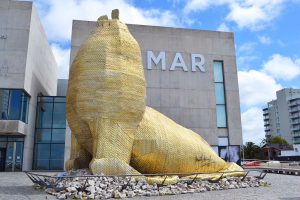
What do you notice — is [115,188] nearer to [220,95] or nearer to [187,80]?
[187,80]

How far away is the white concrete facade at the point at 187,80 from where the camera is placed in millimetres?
27422

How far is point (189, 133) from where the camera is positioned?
13.0 metres

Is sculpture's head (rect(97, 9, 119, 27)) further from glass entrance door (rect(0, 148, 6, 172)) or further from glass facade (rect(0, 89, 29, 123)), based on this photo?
glass entrance door (rect(0, 148, 6, 172))

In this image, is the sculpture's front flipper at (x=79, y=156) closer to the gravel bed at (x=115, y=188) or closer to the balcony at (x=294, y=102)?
the gravel bed at (x=115, y=188)

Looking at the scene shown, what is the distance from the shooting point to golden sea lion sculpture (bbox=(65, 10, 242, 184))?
10.2m

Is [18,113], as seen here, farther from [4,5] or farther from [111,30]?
[111,30]

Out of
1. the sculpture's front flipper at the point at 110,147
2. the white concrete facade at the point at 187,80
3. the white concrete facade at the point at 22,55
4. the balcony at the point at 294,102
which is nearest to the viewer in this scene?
the sculpture's front flipper at the point at 110,147

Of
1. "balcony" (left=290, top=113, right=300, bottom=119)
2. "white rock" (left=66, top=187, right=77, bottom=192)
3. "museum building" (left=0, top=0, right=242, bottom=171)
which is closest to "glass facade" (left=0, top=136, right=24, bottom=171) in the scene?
"museum building" (left=0, top=0, right=242, bottom=171)

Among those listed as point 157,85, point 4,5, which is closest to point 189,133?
point 157,85

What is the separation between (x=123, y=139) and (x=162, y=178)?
1.94 m

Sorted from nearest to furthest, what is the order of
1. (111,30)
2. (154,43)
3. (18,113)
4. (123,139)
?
1. (123,139)
2. (111,30)
3. (18,113)
4. (154,43)

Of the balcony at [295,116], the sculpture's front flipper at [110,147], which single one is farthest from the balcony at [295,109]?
the sculpture's front flipper at [110,147]

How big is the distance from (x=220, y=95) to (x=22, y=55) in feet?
58.0

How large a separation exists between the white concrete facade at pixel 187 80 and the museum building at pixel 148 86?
0.08 m
